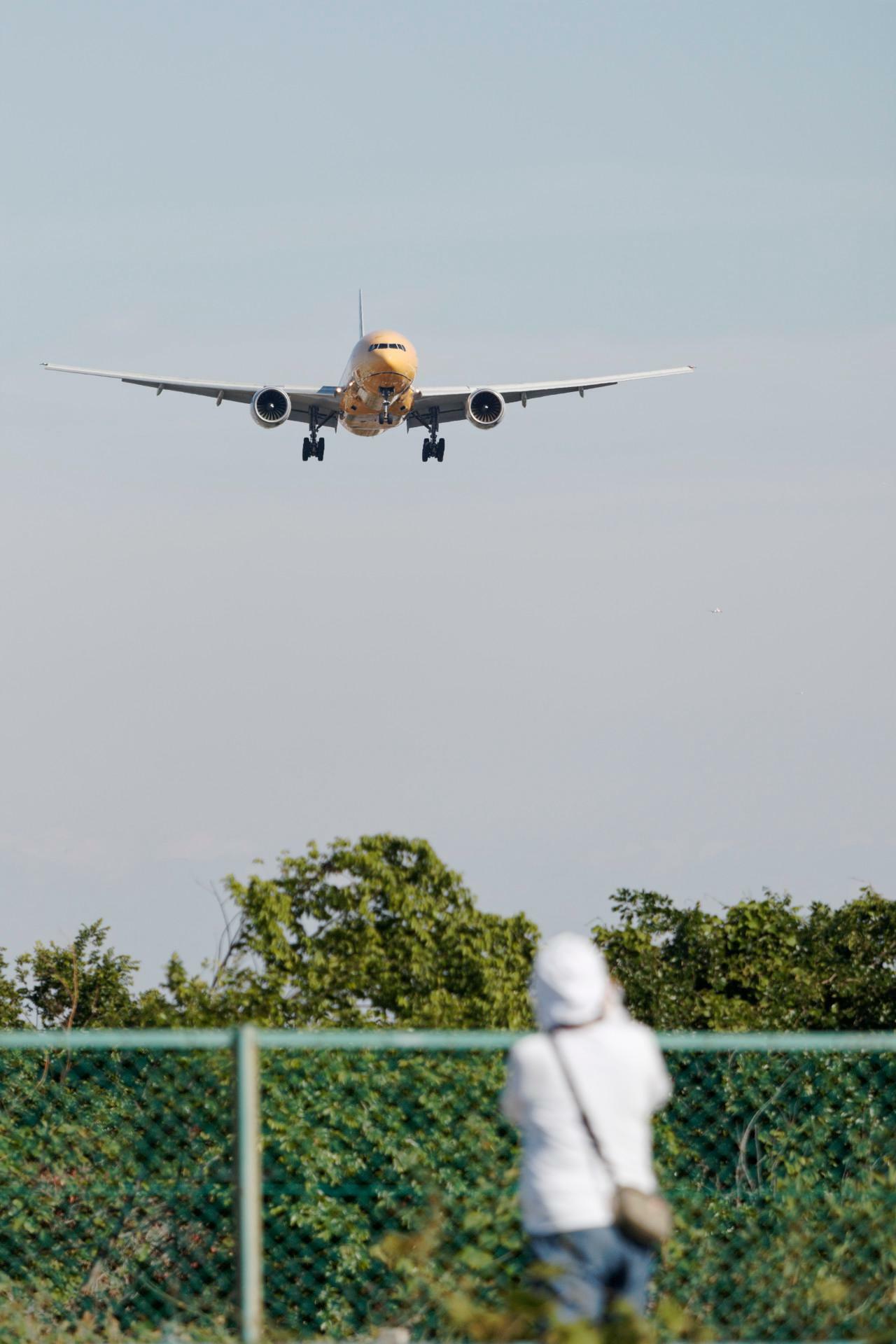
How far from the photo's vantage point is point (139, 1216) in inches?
438

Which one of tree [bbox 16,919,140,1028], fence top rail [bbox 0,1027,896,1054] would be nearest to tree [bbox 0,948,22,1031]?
tree [bbox 16,919,140,1028]

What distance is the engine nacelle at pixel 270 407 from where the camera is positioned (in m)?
42.2

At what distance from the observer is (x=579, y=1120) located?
5.34 metres

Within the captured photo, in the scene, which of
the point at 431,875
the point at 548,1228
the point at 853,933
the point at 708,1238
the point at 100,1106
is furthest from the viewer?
the point at 853,933

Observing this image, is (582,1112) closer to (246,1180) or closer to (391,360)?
(246,1180)

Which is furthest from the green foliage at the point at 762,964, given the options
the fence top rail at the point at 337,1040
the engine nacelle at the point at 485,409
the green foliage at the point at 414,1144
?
the fence top rail at the point at 337,1040

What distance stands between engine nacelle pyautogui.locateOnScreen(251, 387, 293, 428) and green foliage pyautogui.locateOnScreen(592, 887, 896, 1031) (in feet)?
45.2

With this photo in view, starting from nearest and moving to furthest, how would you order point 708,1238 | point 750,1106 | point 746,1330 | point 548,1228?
point 548,1228
point 746,1330
point 708,1238
point 750,1106

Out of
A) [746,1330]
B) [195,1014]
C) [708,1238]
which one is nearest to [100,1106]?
[708,1238]

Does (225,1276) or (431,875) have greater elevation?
(431,875)

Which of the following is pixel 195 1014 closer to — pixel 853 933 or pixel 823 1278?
pixel 853 933

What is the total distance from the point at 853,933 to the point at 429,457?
15.6m

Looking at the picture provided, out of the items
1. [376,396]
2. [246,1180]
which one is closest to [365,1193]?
[246,1180]

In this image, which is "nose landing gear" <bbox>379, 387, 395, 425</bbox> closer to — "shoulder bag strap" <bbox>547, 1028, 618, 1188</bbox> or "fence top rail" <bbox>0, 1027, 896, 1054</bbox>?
"fence top rail" <bbox>0, 1027, 896, 1054</bbox>
